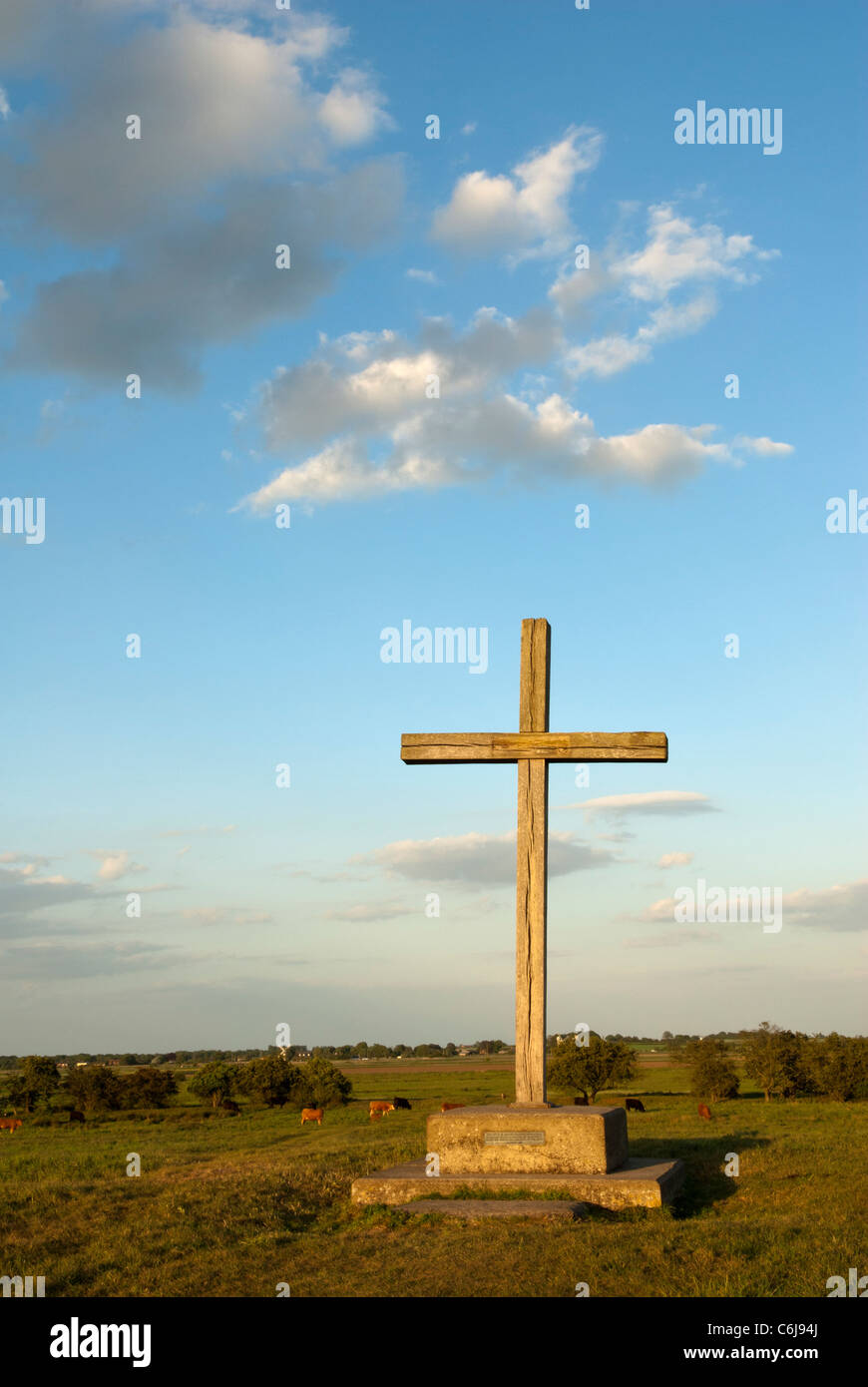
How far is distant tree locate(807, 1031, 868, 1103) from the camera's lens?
43.0 metres

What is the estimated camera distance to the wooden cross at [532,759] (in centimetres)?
1270

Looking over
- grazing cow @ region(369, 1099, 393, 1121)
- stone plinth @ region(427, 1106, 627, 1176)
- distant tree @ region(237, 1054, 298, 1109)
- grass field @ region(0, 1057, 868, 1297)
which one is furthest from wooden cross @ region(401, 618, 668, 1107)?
distant tree @ region(237, 1054, 298, 1109)

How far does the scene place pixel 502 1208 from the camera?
33.7ft

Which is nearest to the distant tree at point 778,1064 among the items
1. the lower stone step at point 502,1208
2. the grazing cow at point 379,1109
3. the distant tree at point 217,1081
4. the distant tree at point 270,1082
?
the grazing cow at point 379,1109

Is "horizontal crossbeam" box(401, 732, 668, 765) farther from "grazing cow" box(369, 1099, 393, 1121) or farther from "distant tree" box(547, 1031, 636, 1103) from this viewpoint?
"distant tree" box(547, 1031, 636, 1103)

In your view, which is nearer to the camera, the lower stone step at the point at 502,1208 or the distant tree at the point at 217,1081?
the lower stone step at the point at 502,1208

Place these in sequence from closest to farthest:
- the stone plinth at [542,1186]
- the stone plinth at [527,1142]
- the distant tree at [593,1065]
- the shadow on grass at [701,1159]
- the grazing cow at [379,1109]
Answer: the stone plinth at [542,1186], the stone plinth at [527,1142], the shadow on grass at [701,1159], the grazing cow at [379,1109], the distant tree at [593,1065]

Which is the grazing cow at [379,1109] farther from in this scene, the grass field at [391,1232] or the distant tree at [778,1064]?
the grass field at [391,1232]

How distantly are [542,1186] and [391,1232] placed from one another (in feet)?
6.72

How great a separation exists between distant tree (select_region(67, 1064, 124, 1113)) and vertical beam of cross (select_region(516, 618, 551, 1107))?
163 feet

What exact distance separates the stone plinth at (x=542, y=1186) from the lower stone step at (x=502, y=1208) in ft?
1.13

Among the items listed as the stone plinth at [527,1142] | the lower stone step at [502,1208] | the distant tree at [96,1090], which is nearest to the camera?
the lower stone step at [502,1208]
